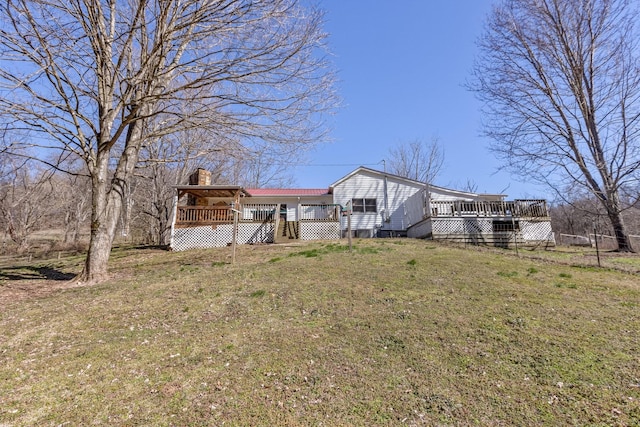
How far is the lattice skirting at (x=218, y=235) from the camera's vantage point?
1330 cm

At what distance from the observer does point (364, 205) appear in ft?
60.5

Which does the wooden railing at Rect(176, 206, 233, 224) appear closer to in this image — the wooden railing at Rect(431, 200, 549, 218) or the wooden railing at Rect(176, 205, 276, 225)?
the wooden railing at Rect(176, 205, 276, 225)

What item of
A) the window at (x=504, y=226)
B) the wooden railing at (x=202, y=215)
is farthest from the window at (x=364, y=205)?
the wooden railing at (x=202, y=215)

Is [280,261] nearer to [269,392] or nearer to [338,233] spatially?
[269,392]

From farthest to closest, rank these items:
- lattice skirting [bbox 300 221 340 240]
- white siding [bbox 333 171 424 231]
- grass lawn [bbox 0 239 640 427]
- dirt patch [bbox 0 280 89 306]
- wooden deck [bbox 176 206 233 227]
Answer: white siding [bbox 333 171 424 231] < lattice skirting [bbox 300 221 340 240] < wooden deck [bbox 176 206 233 227] < dirt patch [bbox 0 280 89 306] < grass lawn [bbox 0 239 640 427]

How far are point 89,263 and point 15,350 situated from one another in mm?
3608

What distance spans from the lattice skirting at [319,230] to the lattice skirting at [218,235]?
1561mm

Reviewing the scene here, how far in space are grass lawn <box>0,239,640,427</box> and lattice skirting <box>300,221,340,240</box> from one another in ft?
27.1

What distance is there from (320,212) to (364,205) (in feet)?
11.2

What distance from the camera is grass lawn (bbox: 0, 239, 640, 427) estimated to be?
2439mm

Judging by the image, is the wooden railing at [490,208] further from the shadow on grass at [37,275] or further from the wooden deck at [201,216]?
the shadow on grass at [37,275]

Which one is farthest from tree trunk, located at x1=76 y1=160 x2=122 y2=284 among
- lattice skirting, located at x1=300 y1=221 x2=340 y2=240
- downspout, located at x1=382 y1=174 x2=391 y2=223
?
downspout, located at x1=382 y1=174 x2=391 y2=223

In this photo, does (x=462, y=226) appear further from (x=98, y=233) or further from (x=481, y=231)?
(x=98, y=233)

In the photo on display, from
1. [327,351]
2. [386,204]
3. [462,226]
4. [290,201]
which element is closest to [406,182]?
[386,204]
